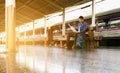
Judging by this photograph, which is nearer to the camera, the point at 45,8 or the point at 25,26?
the point at 45,8

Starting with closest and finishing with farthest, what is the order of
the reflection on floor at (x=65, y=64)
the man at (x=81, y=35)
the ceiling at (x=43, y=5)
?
the reflection on floor at (x=65, y=64)
the man at (x=81, y=35)
the ceiling at (x=43, y=5)

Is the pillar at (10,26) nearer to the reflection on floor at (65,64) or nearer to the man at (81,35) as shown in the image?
the reflection on floor at (65,64)

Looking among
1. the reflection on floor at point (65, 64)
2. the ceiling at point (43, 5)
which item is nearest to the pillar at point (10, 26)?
the reflection on floor at point (65, 64)

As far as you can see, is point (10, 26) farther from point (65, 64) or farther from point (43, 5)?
point (43, 5)

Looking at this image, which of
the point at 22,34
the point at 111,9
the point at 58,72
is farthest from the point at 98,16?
the point at 22,34

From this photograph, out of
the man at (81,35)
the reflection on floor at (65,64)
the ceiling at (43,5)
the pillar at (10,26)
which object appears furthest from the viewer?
the ceiling at (43,5)

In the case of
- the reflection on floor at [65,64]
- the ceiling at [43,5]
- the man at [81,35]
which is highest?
the ceiling at [43,5]

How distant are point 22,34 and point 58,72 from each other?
27714 mm

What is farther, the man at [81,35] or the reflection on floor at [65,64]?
the man at [81,35]

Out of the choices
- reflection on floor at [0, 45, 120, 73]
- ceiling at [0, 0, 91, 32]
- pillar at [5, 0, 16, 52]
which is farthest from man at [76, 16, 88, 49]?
ceiling at [0, 0, 91, 32]

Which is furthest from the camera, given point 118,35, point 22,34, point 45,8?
point 22,34

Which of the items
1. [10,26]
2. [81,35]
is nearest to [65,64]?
→ [10,26]

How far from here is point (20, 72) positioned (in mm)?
2131

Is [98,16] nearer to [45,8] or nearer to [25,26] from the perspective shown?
[45,8]
